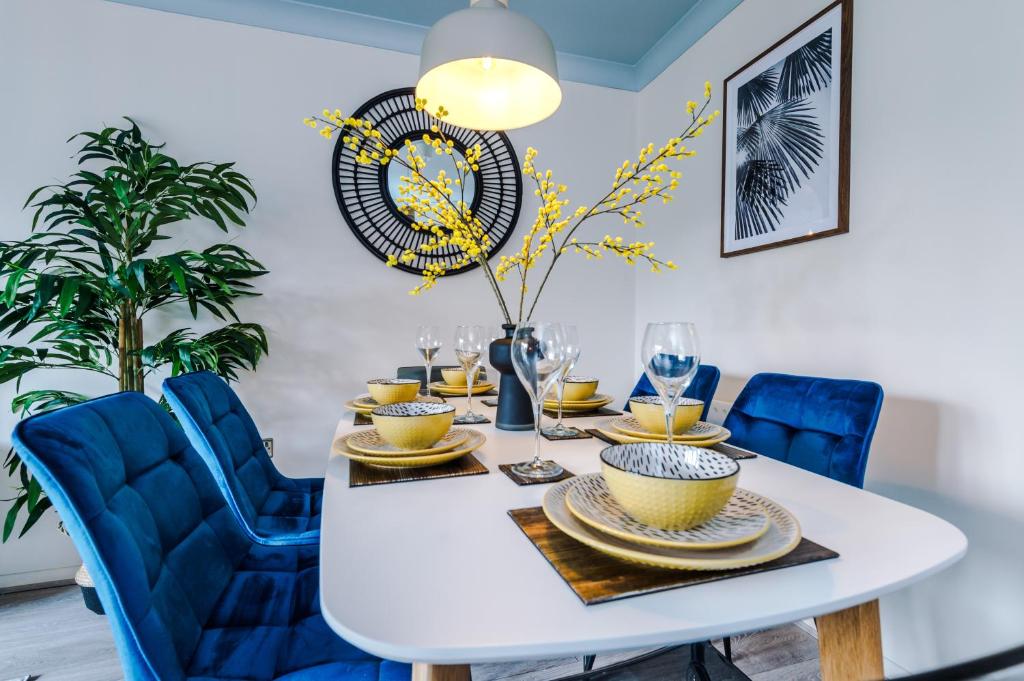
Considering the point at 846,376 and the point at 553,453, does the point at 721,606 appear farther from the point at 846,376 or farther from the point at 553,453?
the point at 846,376

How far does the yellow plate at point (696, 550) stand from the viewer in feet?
1.59

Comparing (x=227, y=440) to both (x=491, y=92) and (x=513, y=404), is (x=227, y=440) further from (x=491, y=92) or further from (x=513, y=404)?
(x=491, y=92)

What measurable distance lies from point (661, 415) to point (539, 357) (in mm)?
327

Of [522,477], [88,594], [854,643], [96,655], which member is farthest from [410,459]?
[88,594]

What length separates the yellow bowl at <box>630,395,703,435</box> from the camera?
3.39 ft

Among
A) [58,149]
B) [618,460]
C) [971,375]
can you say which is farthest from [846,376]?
[58,149]

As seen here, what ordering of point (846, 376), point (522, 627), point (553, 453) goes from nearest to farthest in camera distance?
point (522, 627), point (553, 453), point (846, 376)

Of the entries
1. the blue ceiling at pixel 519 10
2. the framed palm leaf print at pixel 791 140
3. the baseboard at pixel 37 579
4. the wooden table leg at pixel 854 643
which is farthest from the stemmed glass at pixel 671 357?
the baseboard at pixel 37 579

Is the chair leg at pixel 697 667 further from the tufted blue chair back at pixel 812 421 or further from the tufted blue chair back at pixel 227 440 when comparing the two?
the tufted blue chair back at pixel 227 440

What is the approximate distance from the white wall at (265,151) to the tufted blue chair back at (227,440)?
99 centimetres

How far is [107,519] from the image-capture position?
594mm

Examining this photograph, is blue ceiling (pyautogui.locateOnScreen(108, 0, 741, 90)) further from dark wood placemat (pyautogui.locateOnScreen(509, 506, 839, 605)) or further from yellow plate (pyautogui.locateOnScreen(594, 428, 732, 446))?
dark wood placemat (pyautogui.locateOnScreen(509, 506, 839, 605))

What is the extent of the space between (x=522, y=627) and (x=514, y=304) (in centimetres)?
230

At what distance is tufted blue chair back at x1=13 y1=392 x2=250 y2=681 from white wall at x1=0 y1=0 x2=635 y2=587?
1.51 metres
